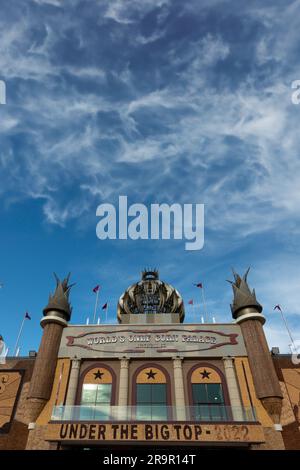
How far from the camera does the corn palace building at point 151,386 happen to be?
20.9 meters

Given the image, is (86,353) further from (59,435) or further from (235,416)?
(235,416)

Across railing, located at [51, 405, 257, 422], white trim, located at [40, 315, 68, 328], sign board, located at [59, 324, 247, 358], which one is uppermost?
white trim, located at [40, 315, 68, 328]

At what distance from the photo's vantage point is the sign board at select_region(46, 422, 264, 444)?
67.1 ft

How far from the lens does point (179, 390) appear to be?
24.2m

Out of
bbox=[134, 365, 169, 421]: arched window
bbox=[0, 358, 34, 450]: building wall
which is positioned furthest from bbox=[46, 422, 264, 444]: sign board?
bbox=[0, 358, 34, 450]: building wall

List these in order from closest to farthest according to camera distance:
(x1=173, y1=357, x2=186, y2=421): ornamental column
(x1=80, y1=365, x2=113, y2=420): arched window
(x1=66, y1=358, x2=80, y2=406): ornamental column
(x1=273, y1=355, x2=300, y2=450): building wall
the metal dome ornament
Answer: (x1=273, y1=355, x2=300, y2=450): building wall < (x1=173, y1=357, x2=186, y2=421): ornamental column < (x1=66, y1=358, x2=80, y2=406): ornamental column < (x1=80, y1=365, x2=113, y2=420): arched window < the metal dome ornament

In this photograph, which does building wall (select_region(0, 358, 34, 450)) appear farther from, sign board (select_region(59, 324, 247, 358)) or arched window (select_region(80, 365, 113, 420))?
arched window (select_region(80, 365, 113, 420))

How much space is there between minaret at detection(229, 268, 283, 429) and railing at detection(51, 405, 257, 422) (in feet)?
6.19

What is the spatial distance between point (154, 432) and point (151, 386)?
13.9 ft

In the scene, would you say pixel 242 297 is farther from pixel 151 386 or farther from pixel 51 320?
pixel 51 320

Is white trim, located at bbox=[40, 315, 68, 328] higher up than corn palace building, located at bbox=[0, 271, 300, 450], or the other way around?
white trim, located at bbox=[40, 315, 68, 328]

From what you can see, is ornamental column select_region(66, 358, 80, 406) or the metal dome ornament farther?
the metal dome ornament

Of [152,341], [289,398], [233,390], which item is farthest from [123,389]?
[289,398]

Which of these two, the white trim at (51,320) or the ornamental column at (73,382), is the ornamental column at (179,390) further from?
the white trim at (51,320)
